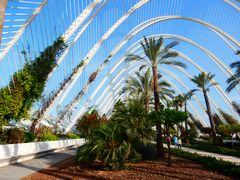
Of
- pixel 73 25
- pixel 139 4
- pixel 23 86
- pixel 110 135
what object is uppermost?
pixel 139 4

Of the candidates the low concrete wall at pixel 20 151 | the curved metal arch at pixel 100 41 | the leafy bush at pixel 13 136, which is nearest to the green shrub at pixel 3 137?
the leafy bush at pixel 13 136

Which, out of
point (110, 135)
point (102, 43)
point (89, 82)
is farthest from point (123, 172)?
point (89, 82)

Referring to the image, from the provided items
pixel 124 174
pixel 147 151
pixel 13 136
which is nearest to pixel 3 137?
pixel 13 136

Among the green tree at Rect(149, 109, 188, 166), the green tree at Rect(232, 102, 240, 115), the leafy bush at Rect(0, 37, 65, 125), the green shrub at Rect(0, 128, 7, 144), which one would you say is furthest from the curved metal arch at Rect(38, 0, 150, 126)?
the green tree at Rect(232, 102, 240, 115)

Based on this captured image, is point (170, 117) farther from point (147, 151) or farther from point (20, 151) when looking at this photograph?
point (20, 151)

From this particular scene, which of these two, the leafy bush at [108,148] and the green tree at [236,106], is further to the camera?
the green tree at [236,106]

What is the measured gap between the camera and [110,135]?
1482cm

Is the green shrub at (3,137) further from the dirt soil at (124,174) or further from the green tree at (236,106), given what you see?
the green tree at (236,106)

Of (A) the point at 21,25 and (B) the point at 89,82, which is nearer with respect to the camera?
(A) the point at 21,25

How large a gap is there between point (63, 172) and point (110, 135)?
2.64 m

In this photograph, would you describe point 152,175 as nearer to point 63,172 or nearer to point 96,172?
point 96,172

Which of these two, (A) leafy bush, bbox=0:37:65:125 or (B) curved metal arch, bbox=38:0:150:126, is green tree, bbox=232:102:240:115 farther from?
(A) leafy bush, bbox=0:37:65:125

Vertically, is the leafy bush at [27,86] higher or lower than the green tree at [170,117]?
higher

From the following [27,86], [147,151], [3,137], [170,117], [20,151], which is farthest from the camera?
[27,86]
